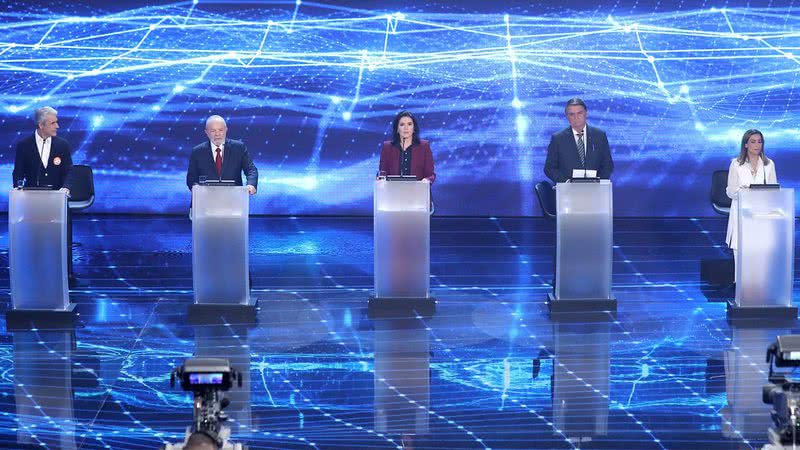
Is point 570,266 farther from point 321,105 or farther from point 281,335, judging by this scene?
point 321,105

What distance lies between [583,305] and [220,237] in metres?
2.17

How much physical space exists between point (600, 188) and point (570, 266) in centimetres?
49

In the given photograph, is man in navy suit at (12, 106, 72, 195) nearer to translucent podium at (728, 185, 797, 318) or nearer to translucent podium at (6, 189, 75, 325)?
translucent podium at (6, 189, 75, 325)

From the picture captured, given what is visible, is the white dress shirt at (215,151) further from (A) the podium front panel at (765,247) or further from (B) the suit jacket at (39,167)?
(A) the podium front panel at (765,247)

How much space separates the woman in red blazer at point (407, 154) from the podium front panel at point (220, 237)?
3.59ft

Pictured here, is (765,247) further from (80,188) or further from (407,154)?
(80,188)

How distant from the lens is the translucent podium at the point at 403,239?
23.9 ft

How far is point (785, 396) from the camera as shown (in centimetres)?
382

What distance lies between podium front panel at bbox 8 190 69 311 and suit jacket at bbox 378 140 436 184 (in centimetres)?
202

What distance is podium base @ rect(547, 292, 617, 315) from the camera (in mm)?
7355

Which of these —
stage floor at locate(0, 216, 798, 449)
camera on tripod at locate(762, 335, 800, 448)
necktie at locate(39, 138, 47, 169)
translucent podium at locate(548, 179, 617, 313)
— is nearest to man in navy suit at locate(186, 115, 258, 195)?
stage floor at locate(0, 216, 798, 449)

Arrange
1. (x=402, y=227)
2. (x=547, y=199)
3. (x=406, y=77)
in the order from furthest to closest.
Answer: (x=406, y=77) < (x=547, y=199) < (x=402, y=227)

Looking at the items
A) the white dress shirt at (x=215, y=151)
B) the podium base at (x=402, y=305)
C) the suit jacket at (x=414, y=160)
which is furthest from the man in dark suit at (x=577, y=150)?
the white dress shirt at (x=215, y=151)

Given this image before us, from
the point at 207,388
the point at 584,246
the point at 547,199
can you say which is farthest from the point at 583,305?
the point at 207,388
